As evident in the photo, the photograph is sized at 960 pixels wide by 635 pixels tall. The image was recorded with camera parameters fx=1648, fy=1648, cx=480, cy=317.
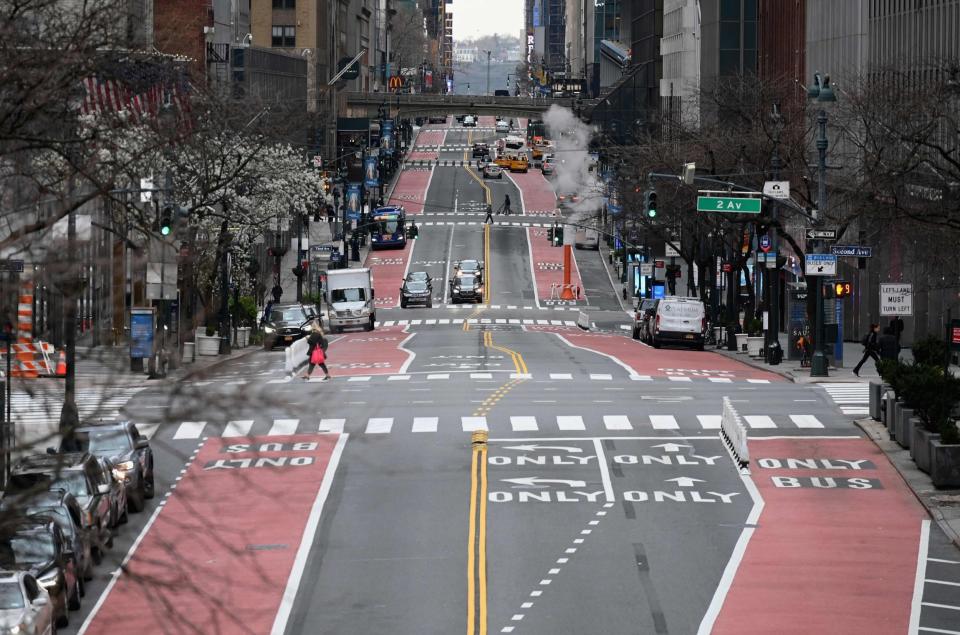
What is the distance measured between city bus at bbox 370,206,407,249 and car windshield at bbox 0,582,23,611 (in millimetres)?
105450

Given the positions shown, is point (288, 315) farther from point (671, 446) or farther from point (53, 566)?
point (53, 566)

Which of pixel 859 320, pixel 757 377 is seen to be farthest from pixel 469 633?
pixel 859 320

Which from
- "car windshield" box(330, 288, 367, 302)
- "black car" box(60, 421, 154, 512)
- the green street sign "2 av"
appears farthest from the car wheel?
"car windshield" box(330, 288, 367, 302)

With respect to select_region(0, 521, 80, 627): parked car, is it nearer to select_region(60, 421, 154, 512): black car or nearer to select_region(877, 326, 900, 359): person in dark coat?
select_region(60, 421, 154, 512): black car

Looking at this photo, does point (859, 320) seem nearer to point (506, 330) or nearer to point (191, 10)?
point (506, 330)

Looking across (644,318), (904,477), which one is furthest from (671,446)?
(644,318)

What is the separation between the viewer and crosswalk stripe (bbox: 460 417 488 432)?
36812 mm

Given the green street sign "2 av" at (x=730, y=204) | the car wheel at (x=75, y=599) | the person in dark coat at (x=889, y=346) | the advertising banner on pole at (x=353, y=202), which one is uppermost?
the advertising banner on pole at (x=353, y=202)

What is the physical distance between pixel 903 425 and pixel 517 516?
10.5 m

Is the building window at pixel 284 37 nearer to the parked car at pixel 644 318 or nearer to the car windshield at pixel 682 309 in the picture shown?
the parked car at pixel 644 318

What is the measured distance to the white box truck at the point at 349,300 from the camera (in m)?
77.6

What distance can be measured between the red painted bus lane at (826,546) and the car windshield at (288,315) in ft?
112

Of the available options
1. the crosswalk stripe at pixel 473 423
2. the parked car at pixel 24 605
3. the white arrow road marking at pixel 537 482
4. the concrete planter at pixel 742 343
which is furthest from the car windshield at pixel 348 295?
the parked car at pixel 24 605

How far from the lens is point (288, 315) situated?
2645 inches
